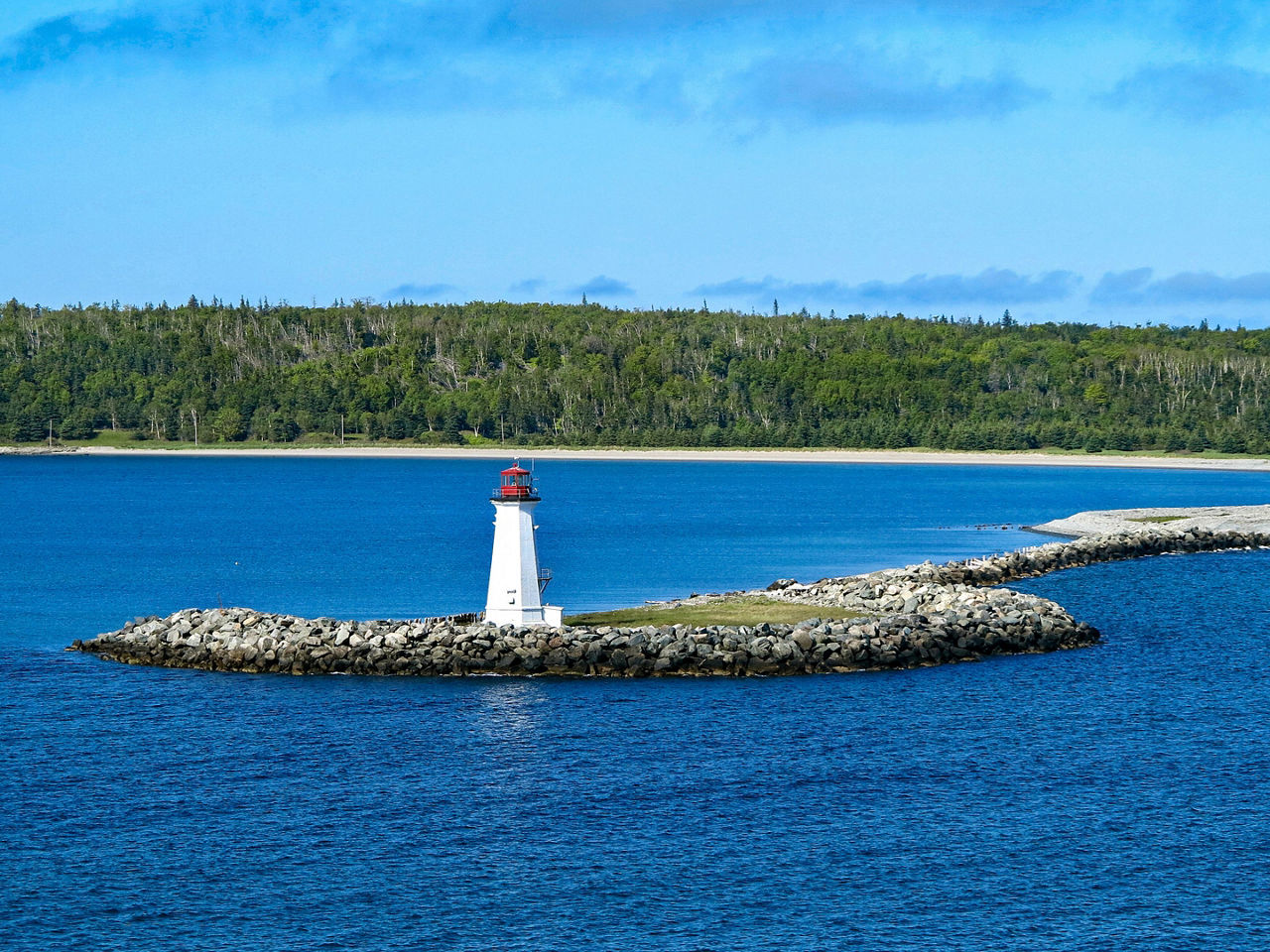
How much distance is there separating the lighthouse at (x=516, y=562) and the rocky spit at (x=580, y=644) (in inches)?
23.4

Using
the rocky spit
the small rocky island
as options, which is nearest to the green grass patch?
the small rocky island

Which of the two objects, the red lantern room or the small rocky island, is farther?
the small rocky island

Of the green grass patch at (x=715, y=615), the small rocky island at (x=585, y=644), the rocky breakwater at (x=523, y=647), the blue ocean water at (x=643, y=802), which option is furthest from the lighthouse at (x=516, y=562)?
the green grass patch at (x=715, y=615)

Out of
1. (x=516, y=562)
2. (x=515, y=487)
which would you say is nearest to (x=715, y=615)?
(x=516, y=562)

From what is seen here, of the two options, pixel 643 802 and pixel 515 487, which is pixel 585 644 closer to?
pixel 515 487

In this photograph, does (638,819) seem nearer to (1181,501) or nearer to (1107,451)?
(1181,501)

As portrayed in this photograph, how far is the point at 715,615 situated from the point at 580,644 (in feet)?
19.2

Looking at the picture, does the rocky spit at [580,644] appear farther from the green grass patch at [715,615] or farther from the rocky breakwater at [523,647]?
the green grass patch at [715,615]

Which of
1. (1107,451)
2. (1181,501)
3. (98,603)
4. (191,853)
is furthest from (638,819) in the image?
(1107,451)

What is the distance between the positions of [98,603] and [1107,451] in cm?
16555

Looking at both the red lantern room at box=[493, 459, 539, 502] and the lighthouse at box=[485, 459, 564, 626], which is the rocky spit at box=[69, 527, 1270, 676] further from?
the red lantern room at box=[493, 459, 539, 502]

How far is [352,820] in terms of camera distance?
2372 centimetres

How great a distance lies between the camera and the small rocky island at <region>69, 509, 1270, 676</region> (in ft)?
114

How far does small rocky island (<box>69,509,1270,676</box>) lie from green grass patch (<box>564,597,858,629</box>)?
516 mm
